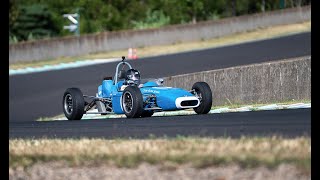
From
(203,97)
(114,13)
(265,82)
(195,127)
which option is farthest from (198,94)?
(114,13)

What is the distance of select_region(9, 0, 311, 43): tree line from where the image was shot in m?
78.6

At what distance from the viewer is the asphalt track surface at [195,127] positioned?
44.7ft

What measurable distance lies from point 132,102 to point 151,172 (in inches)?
321

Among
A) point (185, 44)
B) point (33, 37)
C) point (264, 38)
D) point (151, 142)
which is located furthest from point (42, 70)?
point (151, 142)

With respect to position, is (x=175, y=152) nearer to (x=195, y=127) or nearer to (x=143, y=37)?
(x=195, y=127)

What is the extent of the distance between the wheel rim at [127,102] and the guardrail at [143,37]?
114 feet

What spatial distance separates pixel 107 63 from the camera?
159 feet

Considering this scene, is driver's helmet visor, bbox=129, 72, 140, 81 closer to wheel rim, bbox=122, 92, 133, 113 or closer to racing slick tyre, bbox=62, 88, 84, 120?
wheel rim, bbox=122, 92, 133, 113

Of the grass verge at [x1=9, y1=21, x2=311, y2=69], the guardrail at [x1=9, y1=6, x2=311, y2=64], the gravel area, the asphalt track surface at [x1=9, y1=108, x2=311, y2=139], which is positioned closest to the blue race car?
the asphalt track surface at [x1=9, y1=108, x2=311, y2=139]

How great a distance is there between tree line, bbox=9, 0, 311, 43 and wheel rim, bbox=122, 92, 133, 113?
5570 centimetres

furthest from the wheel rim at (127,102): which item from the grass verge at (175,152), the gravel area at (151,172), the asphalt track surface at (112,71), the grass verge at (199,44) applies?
the grass verge at (199,44)

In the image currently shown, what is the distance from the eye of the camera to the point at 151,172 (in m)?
11.4

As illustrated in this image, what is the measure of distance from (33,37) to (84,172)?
66.9m

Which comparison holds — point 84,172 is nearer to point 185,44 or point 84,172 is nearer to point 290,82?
point 290,82
